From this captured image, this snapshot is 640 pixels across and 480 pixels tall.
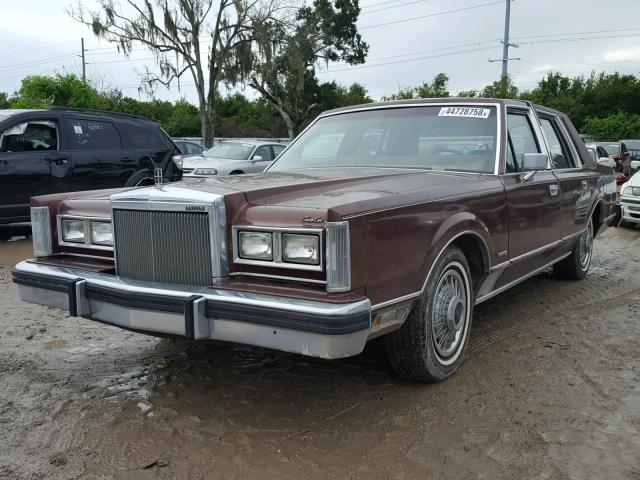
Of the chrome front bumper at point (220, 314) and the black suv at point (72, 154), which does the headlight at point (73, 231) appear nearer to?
the chrome front bumper at point (220, 314)

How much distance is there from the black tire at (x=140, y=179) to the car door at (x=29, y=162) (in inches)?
35.2

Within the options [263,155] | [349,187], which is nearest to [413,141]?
[349,187]

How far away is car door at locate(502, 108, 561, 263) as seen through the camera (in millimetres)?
4066

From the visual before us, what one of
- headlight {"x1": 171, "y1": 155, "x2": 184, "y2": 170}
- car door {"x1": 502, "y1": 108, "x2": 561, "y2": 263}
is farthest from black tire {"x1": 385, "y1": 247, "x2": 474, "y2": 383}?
headlight {"x1": 171, "y1": 155, "x2": 184, "y2": 170}

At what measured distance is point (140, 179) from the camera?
8.94 metres

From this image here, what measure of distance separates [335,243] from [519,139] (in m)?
2.59

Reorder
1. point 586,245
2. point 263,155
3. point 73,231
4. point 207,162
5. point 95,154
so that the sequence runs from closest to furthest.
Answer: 1. point 73,231
2. point 586,245
3. point 95,154
4. point 207,162
5. point 263,155

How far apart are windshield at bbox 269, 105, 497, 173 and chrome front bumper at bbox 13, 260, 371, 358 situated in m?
1.85

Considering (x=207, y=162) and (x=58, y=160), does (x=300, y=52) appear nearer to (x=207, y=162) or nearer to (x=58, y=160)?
(x=207, y=162)

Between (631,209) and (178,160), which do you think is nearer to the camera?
(178,160)

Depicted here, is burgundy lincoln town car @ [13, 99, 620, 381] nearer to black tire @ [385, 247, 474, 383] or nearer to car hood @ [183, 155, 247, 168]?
black tire @ [385, 247, 474, 383]

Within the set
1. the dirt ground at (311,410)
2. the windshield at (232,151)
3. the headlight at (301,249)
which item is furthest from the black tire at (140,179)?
the headlight at (301,249)

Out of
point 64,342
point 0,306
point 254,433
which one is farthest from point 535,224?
point 0,306

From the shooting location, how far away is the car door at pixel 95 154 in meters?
8.25
